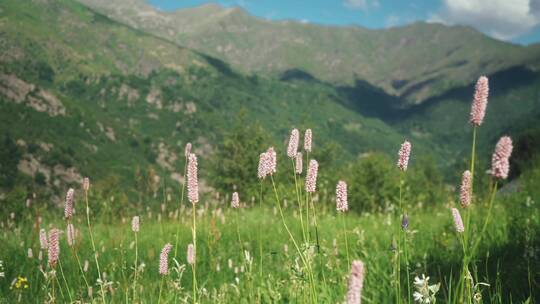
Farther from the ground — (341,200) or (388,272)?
(341,200)

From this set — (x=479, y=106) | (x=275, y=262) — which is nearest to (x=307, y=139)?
(x=479, y=106)

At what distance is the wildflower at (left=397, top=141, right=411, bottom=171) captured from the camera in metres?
2.46

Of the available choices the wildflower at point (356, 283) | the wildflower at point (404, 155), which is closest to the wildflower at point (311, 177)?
the wildflower at point (404, 155)

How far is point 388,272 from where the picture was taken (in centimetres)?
564

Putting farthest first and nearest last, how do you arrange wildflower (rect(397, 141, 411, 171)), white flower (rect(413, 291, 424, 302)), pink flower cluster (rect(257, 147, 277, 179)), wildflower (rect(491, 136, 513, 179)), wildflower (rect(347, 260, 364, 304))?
pink flower cluster (rect(257, 147, 277, 179)) → white flower (rect(413, 291, 424, 302)) → wildflower (rect(397, 141, 411, 171)) → wildflower (rect(491, 136, 513, 179)) → wildflower (rect(347, 260, 364, 304))

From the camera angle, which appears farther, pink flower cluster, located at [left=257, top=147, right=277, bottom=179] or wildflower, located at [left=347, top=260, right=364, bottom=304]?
pink flower cluster, located at [left=257, top=147, right=277, bottom=179]

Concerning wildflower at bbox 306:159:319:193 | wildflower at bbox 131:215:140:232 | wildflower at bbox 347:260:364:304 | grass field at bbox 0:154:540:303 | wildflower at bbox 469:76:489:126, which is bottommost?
grass field at bbox 0:154:540:303

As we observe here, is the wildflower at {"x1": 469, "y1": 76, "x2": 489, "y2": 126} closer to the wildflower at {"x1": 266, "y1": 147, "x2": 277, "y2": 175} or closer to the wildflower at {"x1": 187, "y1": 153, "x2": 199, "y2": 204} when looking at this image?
the wildflower at {"x1": 266, "y1": 147, "x2": 277, "y2": 175}

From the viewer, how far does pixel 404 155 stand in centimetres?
253

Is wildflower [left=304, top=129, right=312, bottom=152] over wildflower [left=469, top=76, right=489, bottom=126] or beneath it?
beneath

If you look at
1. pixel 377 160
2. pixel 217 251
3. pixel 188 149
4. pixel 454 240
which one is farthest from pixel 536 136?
pixel 377 160

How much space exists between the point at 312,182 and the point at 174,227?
26.7ft

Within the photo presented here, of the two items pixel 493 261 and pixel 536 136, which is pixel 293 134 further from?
pixel 536 136

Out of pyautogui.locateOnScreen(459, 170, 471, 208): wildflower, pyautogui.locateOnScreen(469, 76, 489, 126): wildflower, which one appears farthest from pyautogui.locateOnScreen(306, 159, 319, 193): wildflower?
pyautogui.locateOnScreen(469, 76, 489, 126): wildflower
